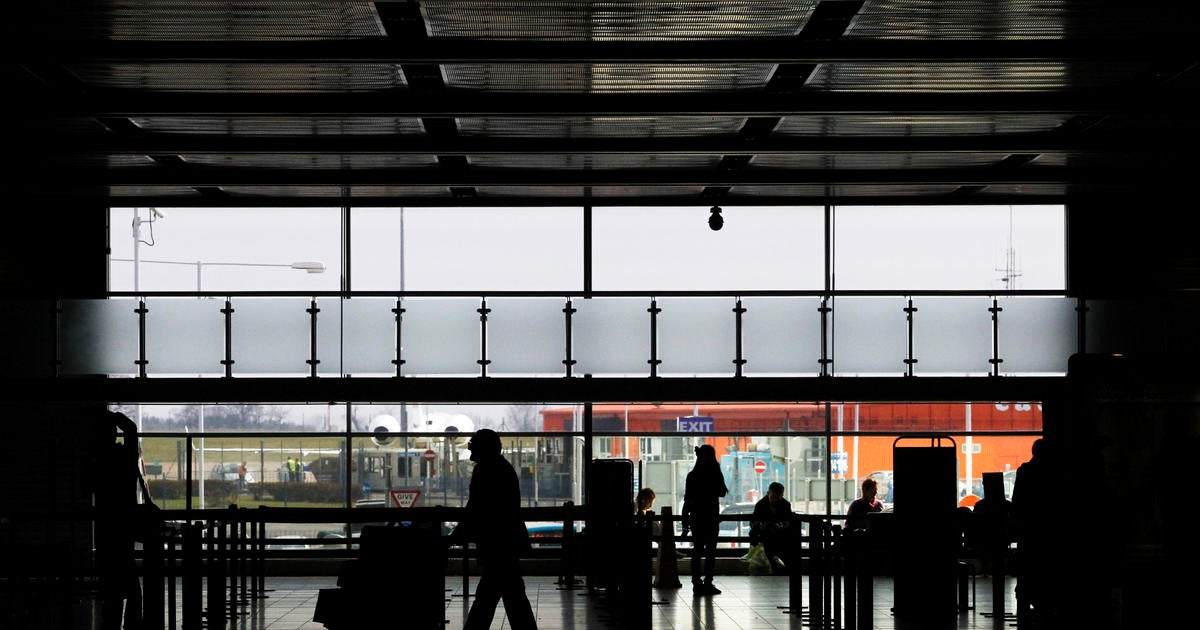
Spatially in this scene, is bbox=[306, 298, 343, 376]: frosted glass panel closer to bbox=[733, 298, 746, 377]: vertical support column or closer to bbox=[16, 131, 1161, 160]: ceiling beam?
bbox=[16, 131, 1161, 160]: ceiling beam

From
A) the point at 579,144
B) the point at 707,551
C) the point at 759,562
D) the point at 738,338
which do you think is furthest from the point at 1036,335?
the point at 579,144

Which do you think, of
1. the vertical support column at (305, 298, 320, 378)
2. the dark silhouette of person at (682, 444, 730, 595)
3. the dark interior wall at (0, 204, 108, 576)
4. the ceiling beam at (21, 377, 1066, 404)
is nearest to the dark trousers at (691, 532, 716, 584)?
the dark silhouette of person at (682, 444, 730, 595)

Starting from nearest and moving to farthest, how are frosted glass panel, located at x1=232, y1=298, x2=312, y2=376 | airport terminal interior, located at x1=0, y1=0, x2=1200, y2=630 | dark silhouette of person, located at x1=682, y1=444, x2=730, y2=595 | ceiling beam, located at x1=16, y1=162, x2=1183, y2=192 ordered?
airport terminal interior, located at x1=0, y1=0, x2=1200, y2=630, dark silhouette of person, located at x1=682, y1=444, x2=730, y2=595, ceiling beam, located at x1=16, y1=162, x2=1183, y2=192, frosted glass panel, located at x1=232, y1=298, x2=312, y2=376

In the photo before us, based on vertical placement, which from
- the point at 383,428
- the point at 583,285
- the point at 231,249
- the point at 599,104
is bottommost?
the point at 383,428

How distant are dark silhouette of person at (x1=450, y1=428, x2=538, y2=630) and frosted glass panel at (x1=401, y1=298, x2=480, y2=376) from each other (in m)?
8.06

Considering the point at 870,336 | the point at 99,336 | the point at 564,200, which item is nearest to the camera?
the point at 99,336

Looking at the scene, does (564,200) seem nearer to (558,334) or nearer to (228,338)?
(558,334)

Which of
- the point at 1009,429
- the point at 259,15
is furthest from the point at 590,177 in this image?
the point at 1009,429

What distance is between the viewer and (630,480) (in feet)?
46.0

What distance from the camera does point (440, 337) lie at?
17.2 meters

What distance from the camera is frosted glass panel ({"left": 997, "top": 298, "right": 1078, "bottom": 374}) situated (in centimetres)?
1733

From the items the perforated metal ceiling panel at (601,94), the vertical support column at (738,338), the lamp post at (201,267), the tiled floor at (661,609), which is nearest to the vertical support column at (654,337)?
the vertical support column at (738,338)

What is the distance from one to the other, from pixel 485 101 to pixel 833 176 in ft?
18.0

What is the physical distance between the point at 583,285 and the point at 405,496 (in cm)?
391
